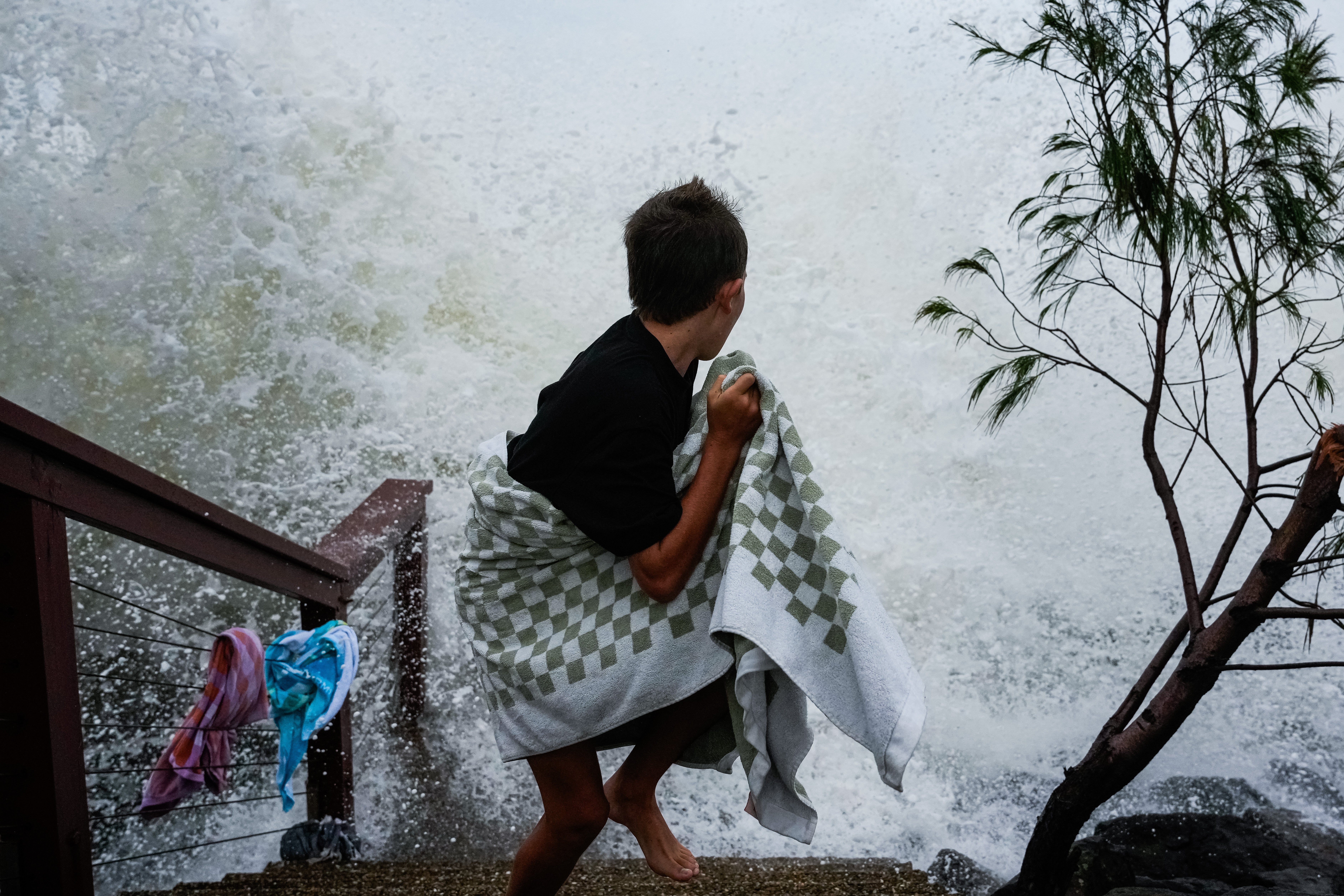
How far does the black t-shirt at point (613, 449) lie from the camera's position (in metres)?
1.35

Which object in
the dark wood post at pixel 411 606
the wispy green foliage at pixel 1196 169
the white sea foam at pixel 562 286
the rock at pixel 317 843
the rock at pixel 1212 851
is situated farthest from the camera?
the white sea foam at pixel 562 286

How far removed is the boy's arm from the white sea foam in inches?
105

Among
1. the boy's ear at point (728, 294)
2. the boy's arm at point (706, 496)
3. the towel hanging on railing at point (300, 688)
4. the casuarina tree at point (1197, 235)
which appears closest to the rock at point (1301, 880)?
the casuarina tree at point (1197, 235)

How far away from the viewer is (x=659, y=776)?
1.62 m

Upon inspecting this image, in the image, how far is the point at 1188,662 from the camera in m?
1.81

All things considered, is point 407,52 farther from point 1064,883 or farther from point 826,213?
point 1064,883

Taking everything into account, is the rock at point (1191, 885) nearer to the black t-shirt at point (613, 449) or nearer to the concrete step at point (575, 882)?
the concrete step at point (575, 882)

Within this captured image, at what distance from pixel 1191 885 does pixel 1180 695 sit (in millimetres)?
679

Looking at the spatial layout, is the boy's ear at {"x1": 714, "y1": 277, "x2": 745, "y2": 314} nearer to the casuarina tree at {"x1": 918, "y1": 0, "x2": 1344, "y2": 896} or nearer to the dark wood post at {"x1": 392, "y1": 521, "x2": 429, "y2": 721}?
the casuarina tree at {"x1": 918, "y1": 0, "x2": 1344, "y2": 896}

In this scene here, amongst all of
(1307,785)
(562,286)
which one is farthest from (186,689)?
(1307,785)

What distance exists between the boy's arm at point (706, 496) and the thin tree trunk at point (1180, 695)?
863mm

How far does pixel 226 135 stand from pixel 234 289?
1.03 m

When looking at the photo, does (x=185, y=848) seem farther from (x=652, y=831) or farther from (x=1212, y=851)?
(x=1212, y=851)

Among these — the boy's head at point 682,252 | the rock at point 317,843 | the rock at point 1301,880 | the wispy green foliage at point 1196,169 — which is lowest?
the rock at point 1301,880
